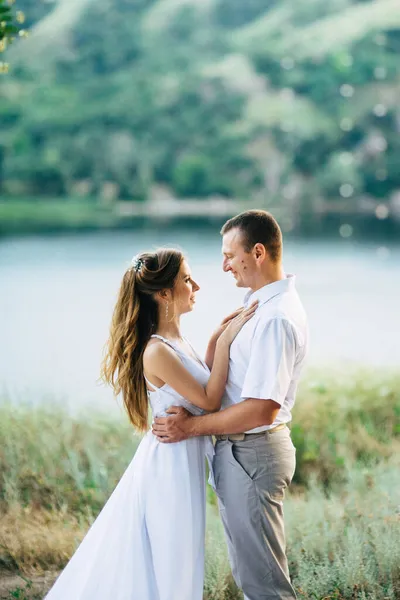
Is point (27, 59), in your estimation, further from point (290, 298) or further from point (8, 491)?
point (290, 298)

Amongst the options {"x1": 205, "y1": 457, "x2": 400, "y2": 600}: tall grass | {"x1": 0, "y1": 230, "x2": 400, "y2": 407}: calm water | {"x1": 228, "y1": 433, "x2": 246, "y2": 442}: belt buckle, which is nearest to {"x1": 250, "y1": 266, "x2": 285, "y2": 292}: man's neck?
{"x1": 228, "y1": 433, "x2": 246, "y2": 442}: belt buckle

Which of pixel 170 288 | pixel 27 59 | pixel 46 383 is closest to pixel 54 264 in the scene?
pixel 46 383

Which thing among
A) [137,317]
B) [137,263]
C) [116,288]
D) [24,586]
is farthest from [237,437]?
[116,288]

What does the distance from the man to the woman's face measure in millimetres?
141

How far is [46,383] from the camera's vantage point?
15.9 ft

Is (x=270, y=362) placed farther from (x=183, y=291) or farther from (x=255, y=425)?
(x=183, y=291)

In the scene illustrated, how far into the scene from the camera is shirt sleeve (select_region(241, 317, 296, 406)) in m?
1.96

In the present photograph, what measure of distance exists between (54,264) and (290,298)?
3.79 m

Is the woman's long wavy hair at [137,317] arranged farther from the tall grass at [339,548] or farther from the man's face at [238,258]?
the tall grass at [339,548]

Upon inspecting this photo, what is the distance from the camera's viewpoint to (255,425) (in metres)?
2.01

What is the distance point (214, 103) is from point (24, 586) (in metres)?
3.95

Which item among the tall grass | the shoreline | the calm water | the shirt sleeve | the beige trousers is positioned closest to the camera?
the shirt sleeve

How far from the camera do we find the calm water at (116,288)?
5.30 metres

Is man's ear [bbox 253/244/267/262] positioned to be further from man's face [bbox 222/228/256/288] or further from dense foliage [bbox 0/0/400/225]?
dense foliage [bbox 0/0/400/225]
